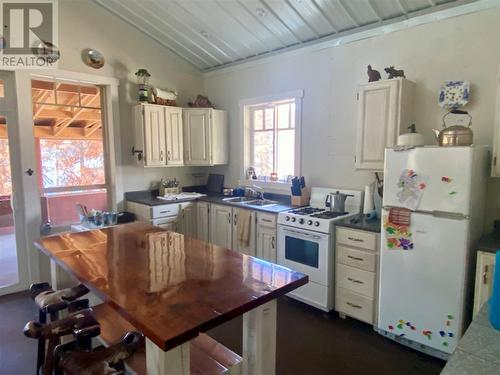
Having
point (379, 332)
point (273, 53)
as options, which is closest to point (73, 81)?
point (273, 53)

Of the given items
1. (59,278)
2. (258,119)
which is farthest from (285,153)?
(59,278)

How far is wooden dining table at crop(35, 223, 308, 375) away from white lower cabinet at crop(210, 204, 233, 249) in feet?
5.47

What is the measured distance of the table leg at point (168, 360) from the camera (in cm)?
115

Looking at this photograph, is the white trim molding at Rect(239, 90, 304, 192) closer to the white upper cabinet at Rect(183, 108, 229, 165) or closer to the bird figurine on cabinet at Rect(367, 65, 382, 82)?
the white upper cabinet at Rect(183, 108, 229, 165)

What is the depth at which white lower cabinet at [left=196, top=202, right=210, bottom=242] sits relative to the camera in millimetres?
4133

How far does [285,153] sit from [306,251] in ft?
4.89

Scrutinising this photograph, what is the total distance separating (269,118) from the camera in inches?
169

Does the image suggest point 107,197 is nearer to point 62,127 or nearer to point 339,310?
point 62,127

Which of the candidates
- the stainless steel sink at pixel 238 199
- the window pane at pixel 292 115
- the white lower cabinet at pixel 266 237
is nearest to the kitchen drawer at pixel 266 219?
the white lower cabinet at pixel 266 237

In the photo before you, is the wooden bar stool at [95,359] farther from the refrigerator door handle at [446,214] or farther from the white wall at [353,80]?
the white wall at [353,80]

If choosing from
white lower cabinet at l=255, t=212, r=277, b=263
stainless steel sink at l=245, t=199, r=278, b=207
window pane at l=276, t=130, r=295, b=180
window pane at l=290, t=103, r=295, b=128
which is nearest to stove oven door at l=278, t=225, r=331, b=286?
white lower cabinet at l=255, t=212, r=277, b=263

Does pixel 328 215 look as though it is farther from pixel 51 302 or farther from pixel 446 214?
pixel 51 302

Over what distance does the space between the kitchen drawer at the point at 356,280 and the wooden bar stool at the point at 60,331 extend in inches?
81.9

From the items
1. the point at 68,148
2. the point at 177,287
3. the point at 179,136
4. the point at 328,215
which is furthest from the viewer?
the point at 179,136
